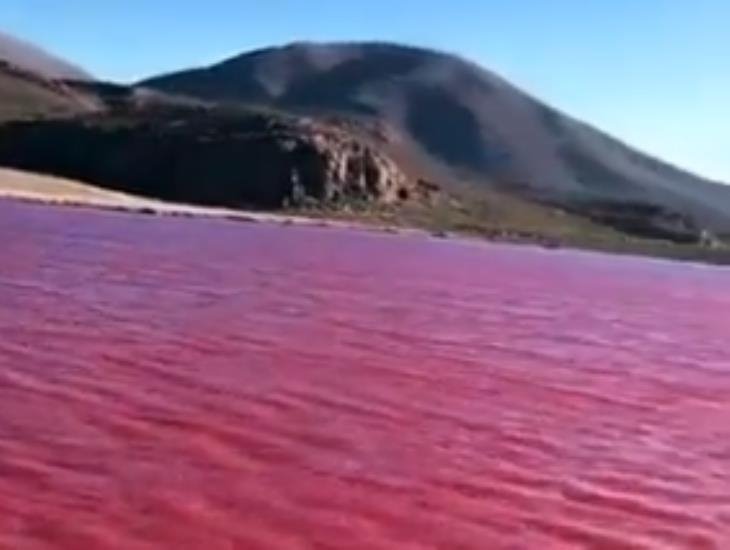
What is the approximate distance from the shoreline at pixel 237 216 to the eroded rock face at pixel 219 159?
6318 mm

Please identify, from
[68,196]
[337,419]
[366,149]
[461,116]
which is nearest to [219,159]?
[366,149]

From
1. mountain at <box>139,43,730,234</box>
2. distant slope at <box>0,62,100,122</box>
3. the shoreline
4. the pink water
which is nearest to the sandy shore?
the shoreline

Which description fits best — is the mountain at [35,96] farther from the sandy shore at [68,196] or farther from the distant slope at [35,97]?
the sandy shore at [68,196]

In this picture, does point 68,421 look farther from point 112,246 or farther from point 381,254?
point 381,254

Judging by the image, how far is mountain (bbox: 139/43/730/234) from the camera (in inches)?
6147

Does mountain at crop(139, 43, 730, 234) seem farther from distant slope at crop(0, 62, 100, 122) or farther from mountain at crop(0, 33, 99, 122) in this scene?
distant slope at crop(0, 62, 100, 122)

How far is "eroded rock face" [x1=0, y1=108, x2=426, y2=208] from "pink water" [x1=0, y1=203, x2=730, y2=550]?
6353 cm

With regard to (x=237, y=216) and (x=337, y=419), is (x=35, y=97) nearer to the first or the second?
(x=237, y=216)

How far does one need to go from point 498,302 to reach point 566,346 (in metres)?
7.44

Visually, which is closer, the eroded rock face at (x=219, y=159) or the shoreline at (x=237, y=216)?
the shoreline at (x=237, y=216)

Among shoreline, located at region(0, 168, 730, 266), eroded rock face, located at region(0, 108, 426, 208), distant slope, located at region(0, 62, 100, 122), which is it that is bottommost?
shoreline, located at region(0, 168, 730, 266)

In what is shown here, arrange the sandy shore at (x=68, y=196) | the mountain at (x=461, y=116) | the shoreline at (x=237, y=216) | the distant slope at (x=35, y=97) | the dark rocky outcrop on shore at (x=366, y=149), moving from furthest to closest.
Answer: the mountain at (x=461, y=116) < the distant slope at (x=35, y=97) < the dark rocky outcrop on shore at (x=366, y=149) < the shoreline at (x=237, y=216) < the sandy shore at (x=68, y=196)

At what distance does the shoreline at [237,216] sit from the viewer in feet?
194

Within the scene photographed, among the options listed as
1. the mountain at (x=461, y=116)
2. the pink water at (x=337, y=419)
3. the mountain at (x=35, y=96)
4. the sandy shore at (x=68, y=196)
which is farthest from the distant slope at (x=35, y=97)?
the pink water at (x=337, y=419)
